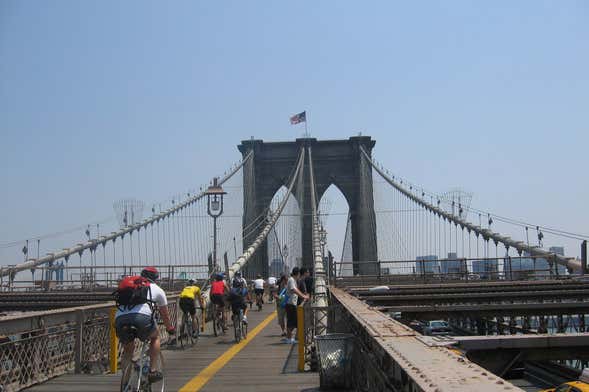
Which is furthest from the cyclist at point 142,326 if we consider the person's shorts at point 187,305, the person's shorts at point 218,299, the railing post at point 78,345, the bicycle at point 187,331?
the person's shorts at point 218,299

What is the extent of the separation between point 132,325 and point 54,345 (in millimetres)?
3006

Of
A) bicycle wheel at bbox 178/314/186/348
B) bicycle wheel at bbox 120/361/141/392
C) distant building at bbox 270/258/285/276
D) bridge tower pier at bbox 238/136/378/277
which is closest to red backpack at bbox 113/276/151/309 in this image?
bicycle wheel at bbox 120/361/141/392

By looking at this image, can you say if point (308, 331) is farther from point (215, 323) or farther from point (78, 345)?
point (215, 323)

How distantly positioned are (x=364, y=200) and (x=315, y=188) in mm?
4445

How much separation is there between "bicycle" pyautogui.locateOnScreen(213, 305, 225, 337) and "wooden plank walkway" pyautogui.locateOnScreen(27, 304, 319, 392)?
127 centimetres

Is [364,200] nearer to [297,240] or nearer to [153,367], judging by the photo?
[297,240]

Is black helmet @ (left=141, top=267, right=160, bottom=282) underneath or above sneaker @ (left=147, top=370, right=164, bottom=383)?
above

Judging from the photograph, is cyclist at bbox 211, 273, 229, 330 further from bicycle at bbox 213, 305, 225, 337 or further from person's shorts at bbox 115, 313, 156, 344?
person's shorts at bbox 115, 313, 156, 344

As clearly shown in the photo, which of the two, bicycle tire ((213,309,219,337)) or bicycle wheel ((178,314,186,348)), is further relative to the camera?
bicycle tire ((213,309,219,337))

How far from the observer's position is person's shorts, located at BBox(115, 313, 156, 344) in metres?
5.75

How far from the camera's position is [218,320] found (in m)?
14.6

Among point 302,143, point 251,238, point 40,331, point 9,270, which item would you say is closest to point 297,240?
point 251,238

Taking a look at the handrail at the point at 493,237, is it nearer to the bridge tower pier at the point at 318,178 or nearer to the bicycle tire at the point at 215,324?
the bridge tower pier at the point at 318,178

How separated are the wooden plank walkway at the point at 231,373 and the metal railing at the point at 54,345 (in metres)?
0.20
